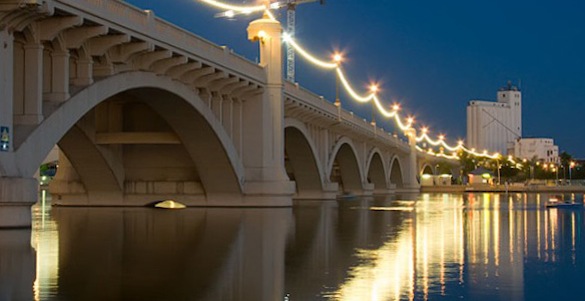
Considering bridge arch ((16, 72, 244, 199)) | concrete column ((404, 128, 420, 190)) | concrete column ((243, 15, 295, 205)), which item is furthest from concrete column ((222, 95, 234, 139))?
concrete column ((404, 128, 420, 190))

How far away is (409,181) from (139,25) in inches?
4074

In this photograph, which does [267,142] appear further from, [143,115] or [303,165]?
[303,165]

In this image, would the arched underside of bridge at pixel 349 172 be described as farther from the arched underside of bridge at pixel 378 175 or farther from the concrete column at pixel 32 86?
the concrete column at pixel 32 86

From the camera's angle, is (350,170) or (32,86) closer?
(32,86)

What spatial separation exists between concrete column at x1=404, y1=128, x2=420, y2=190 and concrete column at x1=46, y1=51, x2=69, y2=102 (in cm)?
10479

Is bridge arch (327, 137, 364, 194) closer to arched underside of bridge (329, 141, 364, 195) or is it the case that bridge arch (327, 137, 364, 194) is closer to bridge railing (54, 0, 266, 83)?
arched underside of bridge (329, 141, 364, 195)

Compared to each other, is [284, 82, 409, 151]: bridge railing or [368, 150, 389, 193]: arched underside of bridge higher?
[284, 82, 409, 151]: bridge railing

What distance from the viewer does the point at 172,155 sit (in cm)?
4844

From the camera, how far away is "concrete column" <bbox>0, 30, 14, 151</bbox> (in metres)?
24.4

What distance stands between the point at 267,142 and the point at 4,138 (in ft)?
80.1

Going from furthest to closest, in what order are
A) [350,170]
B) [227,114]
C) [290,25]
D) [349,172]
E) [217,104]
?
[290,25] → [349,172] → [350,170] → [227,114] → [217,104]

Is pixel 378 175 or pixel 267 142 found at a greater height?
pixel 267 142

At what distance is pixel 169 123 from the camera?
4194cm

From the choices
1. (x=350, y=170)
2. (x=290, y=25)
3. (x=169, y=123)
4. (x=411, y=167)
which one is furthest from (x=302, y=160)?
(x=411, y=167)
